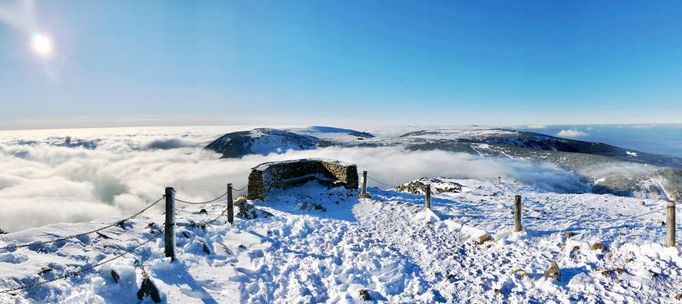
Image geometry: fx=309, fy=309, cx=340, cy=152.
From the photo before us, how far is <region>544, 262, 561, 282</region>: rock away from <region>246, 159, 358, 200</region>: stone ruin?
14307mm

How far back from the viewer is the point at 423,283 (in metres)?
7.32

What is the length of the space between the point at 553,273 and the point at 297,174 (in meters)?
17.1

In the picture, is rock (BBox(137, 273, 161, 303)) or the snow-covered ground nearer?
rock (BBox(137, 273, 161, 303))

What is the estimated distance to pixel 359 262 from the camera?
8516 millimetres

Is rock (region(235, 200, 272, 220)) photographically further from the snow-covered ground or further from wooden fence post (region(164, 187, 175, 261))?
wooden fence post (region(164, 187, 175, 261))

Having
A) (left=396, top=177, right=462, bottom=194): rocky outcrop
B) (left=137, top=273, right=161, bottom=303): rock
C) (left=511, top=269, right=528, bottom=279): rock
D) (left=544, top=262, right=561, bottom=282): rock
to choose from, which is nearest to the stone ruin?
(left=396, top=177, right=462, bottom=194): rocky outcrop

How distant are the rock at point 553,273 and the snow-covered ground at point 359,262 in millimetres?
155

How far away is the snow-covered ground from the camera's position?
19.7ft

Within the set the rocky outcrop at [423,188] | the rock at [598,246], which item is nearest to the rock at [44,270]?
the rock at [598,246]

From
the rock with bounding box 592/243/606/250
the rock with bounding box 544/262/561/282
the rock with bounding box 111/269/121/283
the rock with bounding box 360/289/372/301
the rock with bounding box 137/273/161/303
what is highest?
the rock with bounding box 111/269/121/283

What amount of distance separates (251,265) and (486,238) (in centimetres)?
732

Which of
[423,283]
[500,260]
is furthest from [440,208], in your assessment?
[423,283]

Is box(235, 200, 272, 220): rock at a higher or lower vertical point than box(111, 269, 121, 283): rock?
lower

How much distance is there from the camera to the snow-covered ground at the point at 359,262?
19.7 feet
